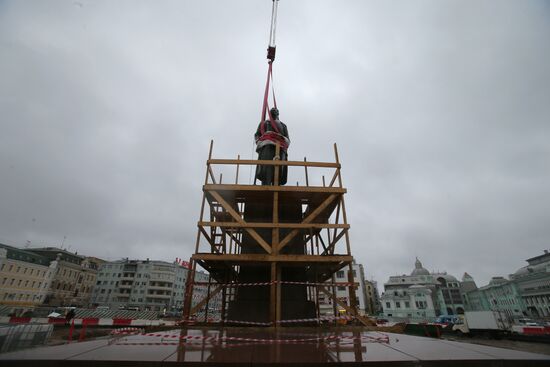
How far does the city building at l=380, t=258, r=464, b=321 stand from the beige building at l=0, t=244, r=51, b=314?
7434 cm

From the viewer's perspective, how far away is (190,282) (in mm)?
8797

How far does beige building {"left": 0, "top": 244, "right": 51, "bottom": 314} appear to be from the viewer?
155 feet

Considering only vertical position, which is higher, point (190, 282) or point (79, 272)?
point (79, 272)

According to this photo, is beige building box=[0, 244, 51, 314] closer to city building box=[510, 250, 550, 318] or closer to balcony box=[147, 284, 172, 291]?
balcony box=[147, 284, 172, 291]

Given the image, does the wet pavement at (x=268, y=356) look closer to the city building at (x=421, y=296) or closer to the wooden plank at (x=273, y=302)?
the wooden plank at (x=273, y=302)

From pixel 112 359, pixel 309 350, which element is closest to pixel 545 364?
pixel 309 350

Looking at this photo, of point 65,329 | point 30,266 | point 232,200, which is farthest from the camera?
point 30,266

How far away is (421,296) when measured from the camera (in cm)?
6769

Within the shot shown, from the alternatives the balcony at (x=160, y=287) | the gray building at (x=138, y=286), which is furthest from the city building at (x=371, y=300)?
the balcony at (x=160, y=287)

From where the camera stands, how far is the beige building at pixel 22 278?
47.3 metres

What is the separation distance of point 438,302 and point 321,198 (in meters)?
102

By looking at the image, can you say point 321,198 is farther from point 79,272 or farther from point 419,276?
point 419,276

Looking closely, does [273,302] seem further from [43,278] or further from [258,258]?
[43,278]

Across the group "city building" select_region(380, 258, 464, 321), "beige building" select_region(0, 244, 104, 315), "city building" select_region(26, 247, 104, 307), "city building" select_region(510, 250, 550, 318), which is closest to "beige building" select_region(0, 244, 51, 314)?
"beige building" select_region(0, 244, 104, 315)
